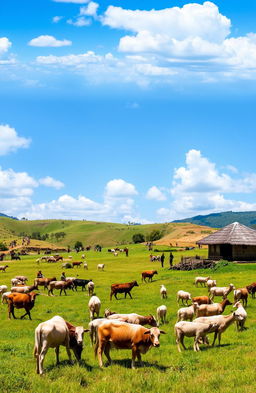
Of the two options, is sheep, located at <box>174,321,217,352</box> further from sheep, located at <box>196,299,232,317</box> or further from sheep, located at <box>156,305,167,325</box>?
sheep, located at <box>156,305,167,325</box>

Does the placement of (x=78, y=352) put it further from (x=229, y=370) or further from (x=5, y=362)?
(x=229, y=370)

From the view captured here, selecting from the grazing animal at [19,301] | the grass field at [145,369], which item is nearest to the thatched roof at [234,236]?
the grass field at [145,369]

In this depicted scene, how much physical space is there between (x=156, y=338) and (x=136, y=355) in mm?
1066

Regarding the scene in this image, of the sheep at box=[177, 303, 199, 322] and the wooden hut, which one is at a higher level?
the wooden hut

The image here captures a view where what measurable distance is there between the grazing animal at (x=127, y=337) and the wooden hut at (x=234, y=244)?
46.6m

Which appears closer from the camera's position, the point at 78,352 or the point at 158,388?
the point at 158,388

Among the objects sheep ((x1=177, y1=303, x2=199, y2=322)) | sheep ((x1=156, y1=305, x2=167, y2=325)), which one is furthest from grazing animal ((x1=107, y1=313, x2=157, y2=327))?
sheep ((x1=156, y1=305, x2=167, y2=325))

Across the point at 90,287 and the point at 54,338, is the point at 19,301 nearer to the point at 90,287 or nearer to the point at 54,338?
the point at 90,287

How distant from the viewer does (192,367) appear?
1348 cm

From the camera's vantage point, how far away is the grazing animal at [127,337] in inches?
540

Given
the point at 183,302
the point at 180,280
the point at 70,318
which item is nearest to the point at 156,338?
the point at 70,318

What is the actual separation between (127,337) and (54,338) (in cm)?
A: 239

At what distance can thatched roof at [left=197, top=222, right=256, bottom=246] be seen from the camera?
58.9 meters

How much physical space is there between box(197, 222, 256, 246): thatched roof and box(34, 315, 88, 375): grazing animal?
47.2 metres
